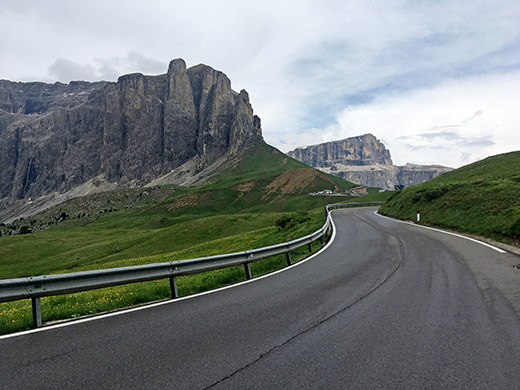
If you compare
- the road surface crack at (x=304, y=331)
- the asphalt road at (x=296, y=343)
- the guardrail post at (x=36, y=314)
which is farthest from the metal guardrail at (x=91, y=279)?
the road surface crack at (x=304, y=331)

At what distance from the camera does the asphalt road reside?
13.8 ft

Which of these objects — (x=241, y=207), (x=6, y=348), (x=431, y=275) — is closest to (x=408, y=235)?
(x=431, y=275)

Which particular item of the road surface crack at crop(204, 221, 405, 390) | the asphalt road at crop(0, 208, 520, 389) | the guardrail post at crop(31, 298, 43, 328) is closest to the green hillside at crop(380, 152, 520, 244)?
the asphalt road at crop(0, 208, 520, 389)

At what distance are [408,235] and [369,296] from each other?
15.2m

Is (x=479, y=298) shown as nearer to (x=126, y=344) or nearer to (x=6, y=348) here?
(x=126, y=344)

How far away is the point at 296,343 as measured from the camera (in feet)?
17.4

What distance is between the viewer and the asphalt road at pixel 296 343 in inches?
165

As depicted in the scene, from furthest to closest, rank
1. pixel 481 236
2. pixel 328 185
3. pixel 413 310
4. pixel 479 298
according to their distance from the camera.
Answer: pixel 328 185 → pixel 481 236 → pixel 479 298 → pixel 413 310

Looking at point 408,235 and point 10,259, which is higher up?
point 408,235

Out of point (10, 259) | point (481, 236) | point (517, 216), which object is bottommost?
point (10, 259)

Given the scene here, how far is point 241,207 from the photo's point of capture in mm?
133250

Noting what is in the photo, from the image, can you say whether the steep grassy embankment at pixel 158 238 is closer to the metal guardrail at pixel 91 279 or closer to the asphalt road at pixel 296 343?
the metal guardrail at pixel 91 279

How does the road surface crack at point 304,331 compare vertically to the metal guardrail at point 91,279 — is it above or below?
below

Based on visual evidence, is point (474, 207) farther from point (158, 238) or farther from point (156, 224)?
point (156, 224)
